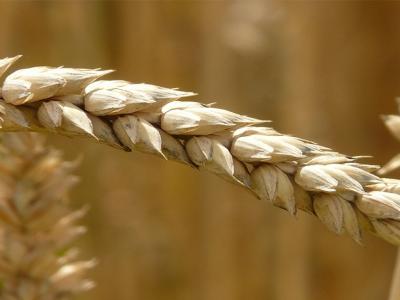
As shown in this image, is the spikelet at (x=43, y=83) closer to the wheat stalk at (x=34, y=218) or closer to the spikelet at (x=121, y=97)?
the spikelet at (x=121, y=97)

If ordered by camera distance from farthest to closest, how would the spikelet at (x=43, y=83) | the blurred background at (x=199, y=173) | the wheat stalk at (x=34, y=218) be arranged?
the blurred background at (x=199, y=173)
the wheat stalk at (x=34, y=218)
the spikelet at (x=43, y=83)

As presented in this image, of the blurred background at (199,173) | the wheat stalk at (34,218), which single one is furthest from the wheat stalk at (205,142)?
the blurred background at (199,173)

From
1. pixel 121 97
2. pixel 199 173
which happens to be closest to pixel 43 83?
pixel 121 97

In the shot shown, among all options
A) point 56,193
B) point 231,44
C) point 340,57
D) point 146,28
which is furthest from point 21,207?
point 340,57

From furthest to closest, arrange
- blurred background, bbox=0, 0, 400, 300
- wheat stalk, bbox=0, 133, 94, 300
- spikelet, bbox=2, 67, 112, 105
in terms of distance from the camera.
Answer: blurred background, bbox=0, 0, 400, 300 < wheat stalk, bbox=0, 133, 94, 300 < spikelet, bbox=2, 67, 112, 105

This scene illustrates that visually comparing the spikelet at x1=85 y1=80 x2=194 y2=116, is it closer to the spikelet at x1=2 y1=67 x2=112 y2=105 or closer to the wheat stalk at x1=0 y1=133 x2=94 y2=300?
the spikelet at x1=2 y1=67 x2=112 y2=105

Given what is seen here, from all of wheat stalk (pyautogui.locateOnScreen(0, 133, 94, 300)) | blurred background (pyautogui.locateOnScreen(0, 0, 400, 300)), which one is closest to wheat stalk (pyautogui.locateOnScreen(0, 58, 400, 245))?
wheat stalk (pyautogui.locateOnScreen(0, 133, 94, 300))

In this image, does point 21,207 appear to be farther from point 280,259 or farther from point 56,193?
point 280,259

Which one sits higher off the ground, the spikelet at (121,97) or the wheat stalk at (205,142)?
the spikelet at (121,97)
